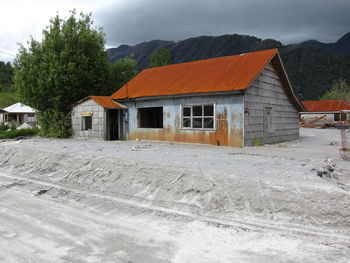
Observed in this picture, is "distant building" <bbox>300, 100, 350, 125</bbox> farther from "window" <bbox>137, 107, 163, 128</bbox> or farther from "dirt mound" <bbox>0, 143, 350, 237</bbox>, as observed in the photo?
"dirt mound" <bbox>0, 143, 350, 237</bbox>

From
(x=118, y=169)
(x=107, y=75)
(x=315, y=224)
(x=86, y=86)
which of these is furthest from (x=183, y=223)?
(x=107, y=75)

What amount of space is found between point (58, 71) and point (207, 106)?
1337cm

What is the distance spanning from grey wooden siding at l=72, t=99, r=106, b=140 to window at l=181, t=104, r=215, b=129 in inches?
223

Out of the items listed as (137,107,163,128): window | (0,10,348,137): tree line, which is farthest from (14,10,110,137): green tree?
(137,107,163,128): window

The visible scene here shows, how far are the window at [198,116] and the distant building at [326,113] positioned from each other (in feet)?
117

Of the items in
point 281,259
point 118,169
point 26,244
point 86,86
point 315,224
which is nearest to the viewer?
point 281,259

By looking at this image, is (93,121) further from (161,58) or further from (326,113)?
(161,58)

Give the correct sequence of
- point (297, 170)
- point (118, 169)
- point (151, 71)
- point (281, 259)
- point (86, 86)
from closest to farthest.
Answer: point (281, 259) → point (297, 170) → point (118, 169) → point (151, 71) → point (86, 86)

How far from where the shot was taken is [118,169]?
28.6 ft

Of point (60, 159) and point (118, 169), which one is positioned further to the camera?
point (60, 159)

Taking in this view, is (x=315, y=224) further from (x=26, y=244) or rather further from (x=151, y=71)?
(x=151, y=71)

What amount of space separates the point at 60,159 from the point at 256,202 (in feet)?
25.9

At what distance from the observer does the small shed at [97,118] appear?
61.5 feet

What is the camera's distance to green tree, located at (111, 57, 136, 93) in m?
29.6
